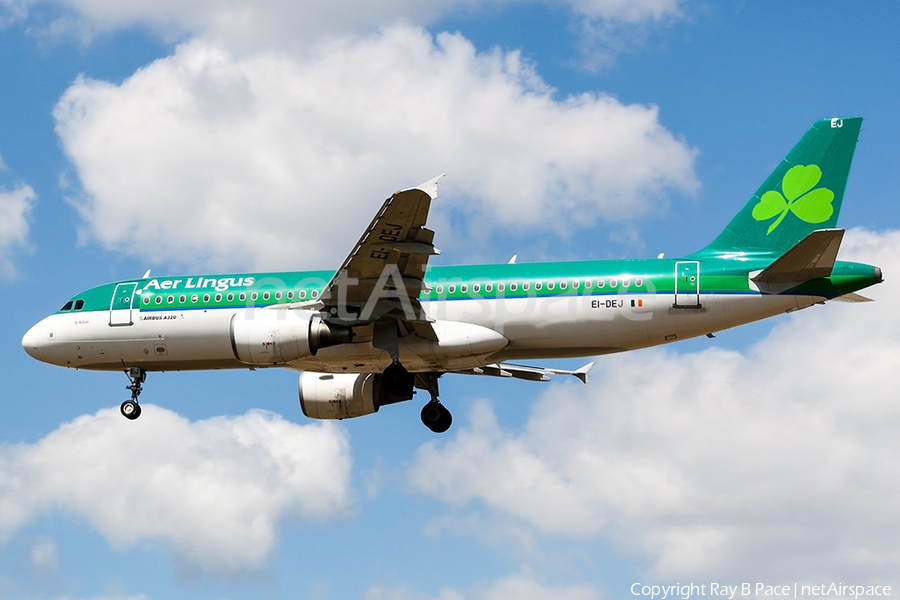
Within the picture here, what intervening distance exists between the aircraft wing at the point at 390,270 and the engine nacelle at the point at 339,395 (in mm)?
3961

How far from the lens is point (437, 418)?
1192 inches

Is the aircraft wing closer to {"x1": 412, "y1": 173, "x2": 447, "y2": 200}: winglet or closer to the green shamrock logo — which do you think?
{"x1": 412, "y1": 173, "x2": 447, "y2": 200}: winglet

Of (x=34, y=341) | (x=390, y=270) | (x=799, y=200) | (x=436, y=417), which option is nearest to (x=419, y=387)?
(x=436, y=417)

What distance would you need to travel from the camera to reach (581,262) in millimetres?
27484

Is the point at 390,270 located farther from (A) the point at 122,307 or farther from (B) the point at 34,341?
(B) the point at 34,341

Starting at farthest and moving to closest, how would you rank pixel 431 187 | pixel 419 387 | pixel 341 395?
1. pixel 419 387
2. pixel 341 395
3. pixel 431 187

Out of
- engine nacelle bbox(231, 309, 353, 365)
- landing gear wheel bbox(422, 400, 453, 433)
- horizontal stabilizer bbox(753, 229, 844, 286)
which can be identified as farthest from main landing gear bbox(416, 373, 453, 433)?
horizontal stabilizer bbox(753, 229, 844, 286)

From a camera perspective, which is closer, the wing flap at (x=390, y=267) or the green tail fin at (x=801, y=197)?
the wing flap at (x=390, y=267)

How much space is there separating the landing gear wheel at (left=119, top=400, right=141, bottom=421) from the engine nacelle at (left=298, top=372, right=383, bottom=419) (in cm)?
438

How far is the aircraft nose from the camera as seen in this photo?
99.2 ft

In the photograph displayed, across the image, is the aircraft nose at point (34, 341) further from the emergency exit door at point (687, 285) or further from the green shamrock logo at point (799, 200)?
the green shamrock logo at point (799, 200)

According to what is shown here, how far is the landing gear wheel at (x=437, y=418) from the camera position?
30281mm

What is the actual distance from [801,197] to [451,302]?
8.83 m

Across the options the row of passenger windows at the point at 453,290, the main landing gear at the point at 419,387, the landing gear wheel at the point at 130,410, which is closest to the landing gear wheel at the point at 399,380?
the main landing gear at the point at 419,387
